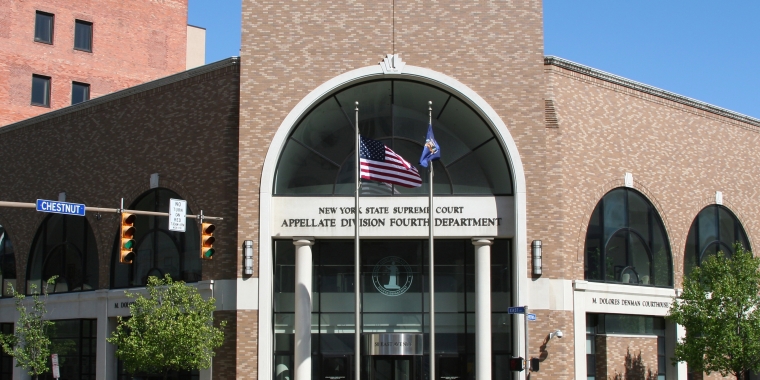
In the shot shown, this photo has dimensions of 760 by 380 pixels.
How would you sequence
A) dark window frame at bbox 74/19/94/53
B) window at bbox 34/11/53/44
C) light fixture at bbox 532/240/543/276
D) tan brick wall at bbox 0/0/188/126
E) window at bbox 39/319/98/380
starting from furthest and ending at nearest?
1. dark window frame at bbox 74/19/94/53
2. window at bbox 34/11/53/44
3. tan brick wall at bbox 0/0/188/126
4. window at bbox 39/319/98/380
5. light fixture at bbox 532/240/543/276

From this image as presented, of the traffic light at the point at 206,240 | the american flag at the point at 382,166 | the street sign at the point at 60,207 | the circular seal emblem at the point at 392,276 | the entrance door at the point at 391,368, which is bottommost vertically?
the entrance door at the point at 391,368

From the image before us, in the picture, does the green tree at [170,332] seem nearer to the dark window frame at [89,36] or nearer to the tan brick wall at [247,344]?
the tan brick wall at [247,344]

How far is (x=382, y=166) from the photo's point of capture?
3075 cm

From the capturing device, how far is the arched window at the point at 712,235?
3912cm

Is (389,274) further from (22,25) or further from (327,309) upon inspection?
(22,25)

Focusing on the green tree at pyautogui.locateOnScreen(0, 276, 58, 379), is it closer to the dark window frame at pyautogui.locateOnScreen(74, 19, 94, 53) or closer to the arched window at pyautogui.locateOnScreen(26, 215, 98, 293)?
the arched window at pyautogui.locateOnScreen(26, 215, 98, 293)

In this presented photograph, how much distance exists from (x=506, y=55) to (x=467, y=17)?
1.83 metres

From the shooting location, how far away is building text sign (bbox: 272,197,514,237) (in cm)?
3341

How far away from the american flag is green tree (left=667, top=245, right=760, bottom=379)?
36.1 ft

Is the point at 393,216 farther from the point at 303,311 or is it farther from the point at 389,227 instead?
the point at 303,311

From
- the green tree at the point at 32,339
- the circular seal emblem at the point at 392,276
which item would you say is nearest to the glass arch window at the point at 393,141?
the circular seal emblem at the point at 392,276

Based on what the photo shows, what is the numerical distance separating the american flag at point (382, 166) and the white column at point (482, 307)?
3.62m

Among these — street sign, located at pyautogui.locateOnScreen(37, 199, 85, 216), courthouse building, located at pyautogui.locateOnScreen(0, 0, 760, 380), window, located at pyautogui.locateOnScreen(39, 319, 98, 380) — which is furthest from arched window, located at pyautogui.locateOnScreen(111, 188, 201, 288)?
street sign, located at pyautogui.locateOnScreen(37, 199, 85, 216)

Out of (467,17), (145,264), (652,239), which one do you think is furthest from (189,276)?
(652,239)
